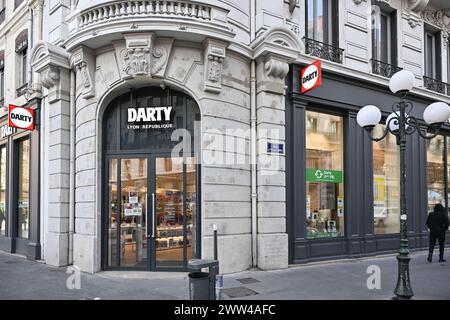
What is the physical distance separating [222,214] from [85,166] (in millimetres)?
3709

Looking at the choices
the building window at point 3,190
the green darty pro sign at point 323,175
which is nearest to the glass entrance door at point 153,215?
the green darty pro sign at point 323,175

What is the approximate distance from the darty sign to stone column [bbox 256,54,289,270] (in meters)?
2.33

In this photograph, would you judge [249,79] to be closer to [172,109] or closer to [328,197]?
[172,109]

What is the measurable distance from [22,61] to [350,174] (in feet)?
38.6

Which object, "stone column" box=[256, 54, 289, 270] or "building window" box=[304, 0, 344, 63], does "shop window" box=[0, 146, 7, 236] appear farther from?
"building window" box=[304, 0, 344, 63]

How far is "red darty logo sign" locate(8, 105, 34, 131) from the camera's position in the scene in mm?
11336

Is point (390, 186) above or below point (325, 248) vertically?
above

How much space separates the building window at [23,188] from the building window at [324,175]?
29.6ft

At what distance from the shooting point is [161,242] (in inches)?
367

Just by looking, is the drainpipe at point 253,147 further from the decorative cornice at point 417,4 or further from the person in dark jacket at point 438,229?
the decorative cornice at point 417,4


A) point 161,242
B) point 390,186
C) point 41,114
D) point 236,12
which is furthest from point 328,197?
point 41,114

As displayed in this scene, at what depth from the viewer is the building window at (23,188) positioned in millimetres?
12867

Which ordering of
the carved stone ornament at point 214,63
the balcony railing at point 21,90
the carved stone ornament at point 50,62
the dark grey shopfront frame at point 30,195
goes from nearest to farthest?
Result: 1. the carved stone ornament at point 214,63
2. the carved stone ornament at point 50,62
3. the dark grey shopfront frame at point 30,195
4. the balcony railing at point 21,90
